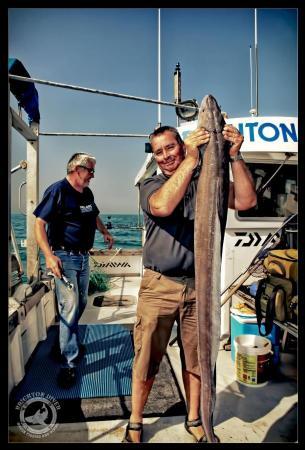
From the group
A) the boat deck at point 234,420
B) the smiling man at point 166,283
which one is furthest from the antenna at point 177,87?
Result: the boat deck at point 234,420

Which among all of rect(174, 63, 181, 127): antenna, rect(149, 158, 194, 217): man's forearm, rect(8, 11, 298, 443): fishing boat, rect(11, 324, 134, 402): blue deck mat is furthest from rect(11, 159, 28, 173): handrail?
rect(174, 63, 181, 127): antenna

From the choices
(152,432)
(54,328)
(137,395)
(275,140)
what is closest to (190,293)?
(137,395)

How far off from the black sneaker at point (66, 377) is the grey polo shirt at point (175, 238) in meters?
1.65

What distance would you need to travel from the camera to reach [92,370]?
3.43 metres

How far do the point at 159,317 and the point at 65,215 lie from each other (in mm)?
1583

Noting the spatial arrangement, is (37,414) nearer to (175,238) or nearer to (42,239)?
(42,239)

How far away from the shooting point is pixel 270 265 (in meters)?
2.82

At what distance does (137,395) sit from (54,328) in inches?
103

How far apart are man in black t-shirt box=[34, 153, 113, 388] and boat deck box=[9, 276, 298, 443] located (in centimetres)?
68

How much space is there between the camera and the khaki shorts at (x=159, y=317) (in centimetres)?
232

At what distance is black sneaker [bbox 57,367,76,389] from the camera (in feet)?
10.2

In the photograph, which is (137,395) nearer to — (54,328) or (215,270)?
(215,270)

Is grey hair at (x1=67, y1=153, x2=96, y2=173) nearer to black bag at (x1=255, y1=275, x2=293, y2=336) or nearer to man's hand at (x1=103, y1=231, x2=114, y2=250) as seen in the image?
man's hand at (x1=103, y1=231, x2=114, y2=250)

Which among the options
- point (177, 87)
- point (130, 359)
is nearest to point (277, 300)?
point (130, 359)
